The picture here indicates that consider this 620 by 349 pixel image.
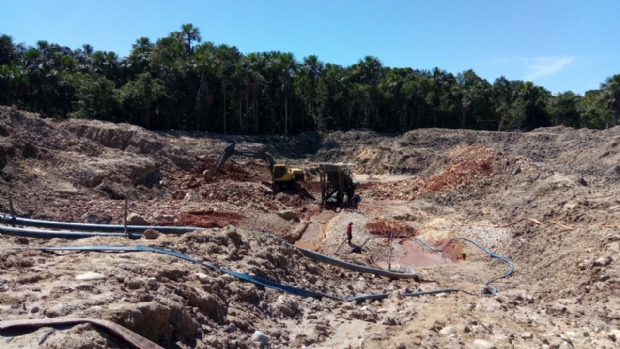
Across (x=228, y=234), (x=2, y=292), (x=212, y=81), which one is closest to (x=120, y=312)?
(x=2, y=292)

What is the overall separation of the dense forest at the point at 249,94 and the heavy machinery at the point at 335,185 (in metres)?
20.6

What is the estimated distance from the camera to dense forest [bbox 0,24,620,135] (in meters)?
38.0

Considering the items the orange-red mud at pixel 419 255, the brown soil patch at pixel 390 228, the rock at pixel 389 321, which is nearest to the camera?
the rock at pixel 389 321

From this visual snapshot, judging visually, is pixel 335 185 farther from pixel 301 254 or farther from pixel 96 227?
pixel 96 227

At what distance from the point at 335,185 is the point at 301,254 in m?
13.3

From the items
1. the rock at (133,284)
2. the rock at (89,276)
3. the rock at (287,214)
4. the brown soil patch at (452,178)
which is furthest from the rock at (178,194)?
the rock at (133,284)

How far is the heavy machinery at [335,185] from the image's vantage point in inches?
858

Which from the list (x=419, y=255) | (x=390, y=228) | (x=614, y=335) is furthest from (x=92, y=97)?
(x=614, y=335)

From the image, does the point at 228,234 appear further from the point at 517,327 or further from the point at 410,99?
the point at 410,99

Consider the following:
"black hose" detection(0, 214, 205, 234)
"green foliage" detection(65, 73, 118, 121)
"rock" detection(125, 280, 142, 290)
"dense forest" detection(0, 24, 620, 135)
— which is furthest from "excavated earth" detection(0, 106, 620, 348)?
"dense forest" detection(0, 24, 620, 135)

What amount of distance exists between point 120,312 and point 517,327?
6.09m

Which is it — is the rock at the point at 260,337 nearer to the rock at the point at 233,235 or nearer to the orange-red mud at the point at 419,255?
the rock at the point at 233,235

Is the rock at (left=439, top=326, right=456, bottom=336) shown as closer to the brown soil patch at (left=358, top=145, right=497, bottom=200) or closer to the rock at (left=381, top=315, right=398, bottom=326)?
the rock at (left=381, top=315, right=398, bottom=326)

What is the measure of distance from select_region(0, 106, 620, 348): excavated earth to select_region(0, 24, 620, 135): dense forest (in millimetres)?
13991
